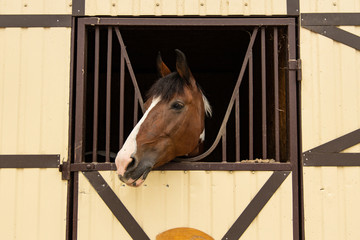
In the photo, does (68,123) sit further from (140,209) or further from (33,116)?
(140,209)

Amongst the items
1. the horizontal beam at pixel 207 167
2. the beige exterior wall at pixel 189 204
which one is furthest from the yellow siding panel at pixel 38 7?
the beige exterior wall at pixel 189 204

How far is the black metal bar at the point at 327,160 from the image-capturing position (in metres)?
2.72

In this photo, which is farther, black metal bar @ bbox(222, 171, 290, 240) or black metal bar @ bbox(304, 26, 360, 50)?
black metal bar @ bbox(304, 26, 360, 50)

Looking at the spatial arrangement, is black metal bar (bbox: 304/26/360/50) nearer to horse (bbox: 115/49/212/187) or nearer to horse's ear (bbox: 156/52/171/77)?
horse (bbox: 115/49/212/187)

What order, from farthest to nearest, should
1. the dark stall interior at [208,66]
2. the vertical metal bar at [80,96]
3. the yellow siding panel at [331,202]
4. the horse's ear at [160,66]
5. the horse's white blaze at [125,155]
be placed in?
1. the dark stall interior at [208,66]
2. the horse's ear at [160,66]
3. the vertical metal bar at [80,96]
4. the yellow siding panel at [331,202]
5. the horse's white blaze at [125,155]

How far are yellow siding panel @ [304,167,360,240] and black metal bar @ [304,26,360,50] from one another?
95 centimetres

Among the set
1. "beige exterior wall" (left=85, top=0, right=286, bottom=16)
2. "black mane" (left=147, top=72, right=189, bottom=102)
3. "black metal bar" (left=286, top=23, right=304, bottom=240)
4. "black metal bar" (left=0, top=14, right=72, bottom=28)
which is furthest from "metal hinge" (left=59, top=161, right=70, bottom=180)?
"black metal bar" (left=286, top=23, right=304, bottom=240)

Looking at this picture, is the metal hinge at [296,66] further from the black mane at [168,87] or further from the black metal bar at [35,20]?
the black metal bar at [35,20]

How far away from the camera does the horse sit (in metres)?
2.40

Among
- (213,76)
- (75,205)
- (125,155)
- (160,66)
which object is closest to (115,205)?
(75,205)

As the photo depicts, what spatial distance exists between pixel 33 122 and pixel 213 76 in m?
3.47

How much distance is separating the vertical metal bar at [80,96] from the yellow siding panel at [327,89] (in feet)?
5.50

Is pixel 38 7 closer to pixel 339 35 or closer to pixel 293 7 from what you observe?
pixel 293 7

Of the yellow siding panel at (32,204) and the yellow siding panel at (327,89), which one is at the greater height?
the yellow siding panel at (327,89)
